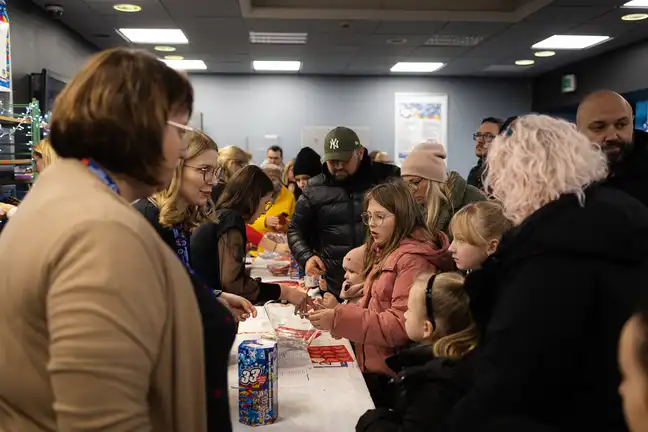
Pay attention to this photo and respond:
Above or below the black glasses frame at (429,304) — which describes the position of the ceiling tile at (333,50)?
above

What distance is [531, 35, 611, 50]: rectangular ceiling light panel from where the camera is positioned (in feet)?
22.8

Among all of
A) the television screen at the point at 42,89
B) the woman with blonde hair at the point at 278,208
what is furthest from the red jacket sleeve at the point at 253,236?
the television screen at the point at 42,89

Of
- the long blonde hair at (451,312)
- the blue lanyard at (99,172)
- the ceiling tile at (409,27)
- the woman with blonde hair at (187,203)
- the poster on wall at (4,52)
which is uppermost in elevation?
the ceiling tile at (409,27)

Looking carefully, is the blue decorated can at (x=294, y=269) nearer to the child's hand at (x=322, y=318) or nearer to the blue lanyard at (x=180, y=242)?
the child's hand at (x=322, y=318)

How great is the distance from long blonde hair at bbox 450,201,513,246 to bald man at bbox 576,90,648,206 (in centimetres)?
55

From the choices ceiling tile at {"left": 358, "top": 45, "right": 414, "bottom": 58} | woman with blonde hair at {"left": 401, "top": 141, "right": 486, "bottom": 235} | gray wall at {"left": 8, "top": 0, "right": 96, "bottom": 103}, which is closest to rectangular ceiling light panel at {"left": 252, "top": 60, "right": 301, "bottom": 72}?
ceiling tile at {"left": 358, "top": 45, "right": 414, "bottom": 58}

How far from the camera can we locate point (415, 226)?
2.45 meters

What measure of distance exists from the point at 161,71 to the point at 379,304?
4.93 ft

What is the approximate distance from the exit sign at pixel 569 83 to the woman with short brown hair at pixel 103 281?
8.84 m

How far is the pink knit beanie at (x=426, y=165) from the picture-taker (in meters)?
3.22

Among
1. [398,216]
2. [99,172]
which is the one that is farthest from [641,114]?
[99,172]

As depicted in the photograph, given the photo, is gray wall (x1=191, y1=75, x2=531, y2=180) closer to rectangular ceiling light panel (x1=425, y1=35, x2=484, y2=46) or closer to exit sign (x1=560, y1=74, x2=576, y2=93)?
exit sign (x1=560, y1=74, x2=576, y2=93)

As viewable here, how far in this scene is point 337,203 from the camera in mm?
A: 3748

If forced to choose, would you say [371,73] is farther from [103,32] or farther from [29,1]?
[29,1]
